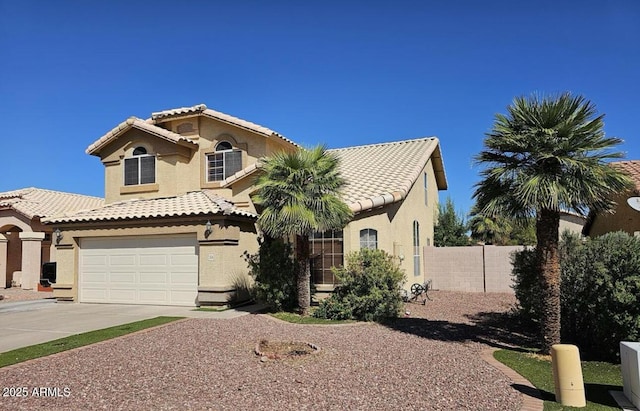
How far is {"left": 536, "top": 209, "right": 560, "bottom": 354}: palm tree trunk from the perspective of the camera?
356 inches

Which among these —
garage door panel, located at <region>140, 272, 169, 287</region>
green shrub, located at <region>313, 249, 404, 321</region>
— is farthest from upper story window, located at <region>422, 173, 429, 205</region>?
garage door panel, located at <region>140, 272, 169, 287</region>

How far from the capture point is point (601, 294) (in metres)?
9.02

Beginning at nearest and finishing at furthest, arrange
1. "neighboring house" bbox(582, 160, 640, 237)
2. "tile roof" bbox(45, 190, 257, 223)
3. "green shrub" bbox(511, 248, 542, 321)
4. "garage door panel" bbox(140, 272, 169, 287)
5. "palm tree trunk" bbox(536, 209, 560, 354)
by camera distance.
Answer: "palm tree trunk" bbox(536, 209, 560, 354), "green shrub" bbox(511, 248, 542, 321), "neighboring house" bbox(582, 160, 640, 237), "tile roof" bbox(45, 190, 257, 223), "garage door panel" bbox(140, 272, 169, 287)

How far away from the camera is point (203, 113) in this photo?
19953 millimetres

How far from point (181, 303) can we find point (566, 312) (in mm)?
11954

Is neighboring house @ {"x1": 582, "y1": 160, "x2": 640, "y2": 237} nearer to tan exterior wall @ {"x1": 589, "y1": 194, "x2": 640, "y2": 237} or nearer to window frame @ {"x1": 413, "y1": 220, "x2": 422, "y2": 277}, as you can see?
tan exterior wall @ {"x1": 589, "y1": 194, "x2": 640, "y2": 237}

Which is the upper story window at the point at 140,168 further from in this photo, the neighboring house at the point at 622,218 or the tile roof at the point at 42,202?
the neighboring house at the point at 622,218

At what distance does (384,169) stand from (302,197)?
8.28 metres

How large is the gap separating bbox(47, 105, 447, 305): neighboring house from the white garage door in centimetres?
4

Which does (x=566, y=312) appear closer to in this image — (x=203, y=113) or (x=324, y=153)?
(x=324, y=153)

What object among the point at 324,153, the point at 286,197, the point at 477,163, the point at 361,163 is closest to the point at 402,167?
the point at 361,163

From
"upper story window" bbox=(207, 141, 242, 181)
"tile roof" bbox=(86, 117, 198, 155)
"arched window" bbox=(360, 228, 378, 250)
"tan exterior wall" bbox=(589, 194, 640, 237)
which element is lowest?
"arched window" bbox=(360, 228, 378, 250)

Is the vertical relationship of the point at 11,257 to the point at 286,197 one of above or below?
below

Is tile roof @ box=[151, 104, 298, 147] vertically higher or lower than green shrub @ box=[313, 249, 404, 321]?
higher
